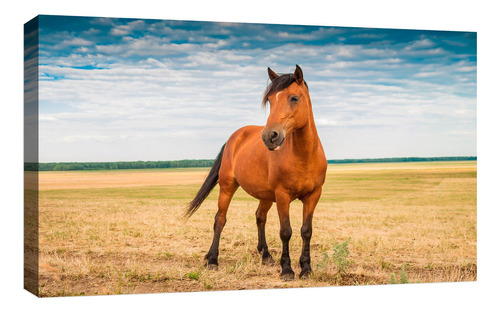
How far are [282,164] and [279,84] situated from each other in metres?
1.09

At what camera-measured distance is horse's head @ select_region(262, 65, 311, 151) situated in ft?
18.0

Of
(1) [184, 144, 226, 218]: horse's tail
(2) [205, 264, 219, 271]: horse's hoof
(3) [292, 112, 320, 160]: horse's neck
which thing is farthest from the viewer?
(1) [184, 144, 226, 218]: horse's tail

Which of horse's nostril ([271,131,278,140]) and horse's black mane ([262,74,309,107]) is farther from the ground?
horse's black mane ([262,74,309,107])

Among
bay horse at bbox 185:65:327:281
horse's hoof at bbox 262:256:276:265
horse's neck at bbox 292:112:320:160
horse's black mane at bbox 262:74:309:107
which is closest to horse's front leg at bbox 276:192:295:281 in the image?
bay horse at bbox 185:65:327:281

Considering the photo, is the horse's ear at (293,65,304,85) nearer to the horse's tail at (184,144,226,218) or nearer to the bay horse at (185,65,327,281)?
the bay horse at (185,65,327,281)

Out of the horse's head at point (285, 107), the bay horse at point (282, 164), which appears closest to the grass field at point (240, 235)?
the bay horse at point (282, 164)

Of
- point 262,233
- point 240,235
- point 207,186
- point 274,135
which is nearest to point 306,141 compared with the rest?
point 274,135

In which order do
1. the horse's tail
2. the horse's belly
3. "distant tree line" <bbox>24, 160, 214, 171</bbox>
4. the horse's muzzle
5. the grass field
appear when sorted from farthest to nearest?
the horse's tail → "distant tree line" <bbox>24, 160, 214, 171</bbox> → the horse's belly → the grass field → the horse's muzzle

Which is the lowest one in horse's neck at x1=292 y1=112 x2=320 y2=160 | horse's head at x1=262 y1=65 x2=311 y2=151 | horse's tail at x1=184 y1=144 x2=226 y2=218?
horse's tail at x1=184 y1=144 x2=226 y2=218

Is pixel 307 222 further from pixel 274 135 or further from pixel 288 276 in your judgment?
pixel 274 135

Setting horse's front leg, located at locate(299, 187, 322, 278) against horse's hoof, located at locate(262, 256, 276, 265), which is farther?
horse's hoof, located at locate(262, 256, 276, 265)

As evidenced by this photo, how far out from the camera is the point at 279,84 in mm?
5832

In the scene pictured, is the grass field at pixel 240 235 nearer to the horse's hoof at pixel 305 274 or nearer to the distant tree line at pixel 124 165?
the horse's hoof at pixel 305 274

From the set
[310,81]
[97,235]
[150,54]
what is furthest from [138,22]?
[97,235]
